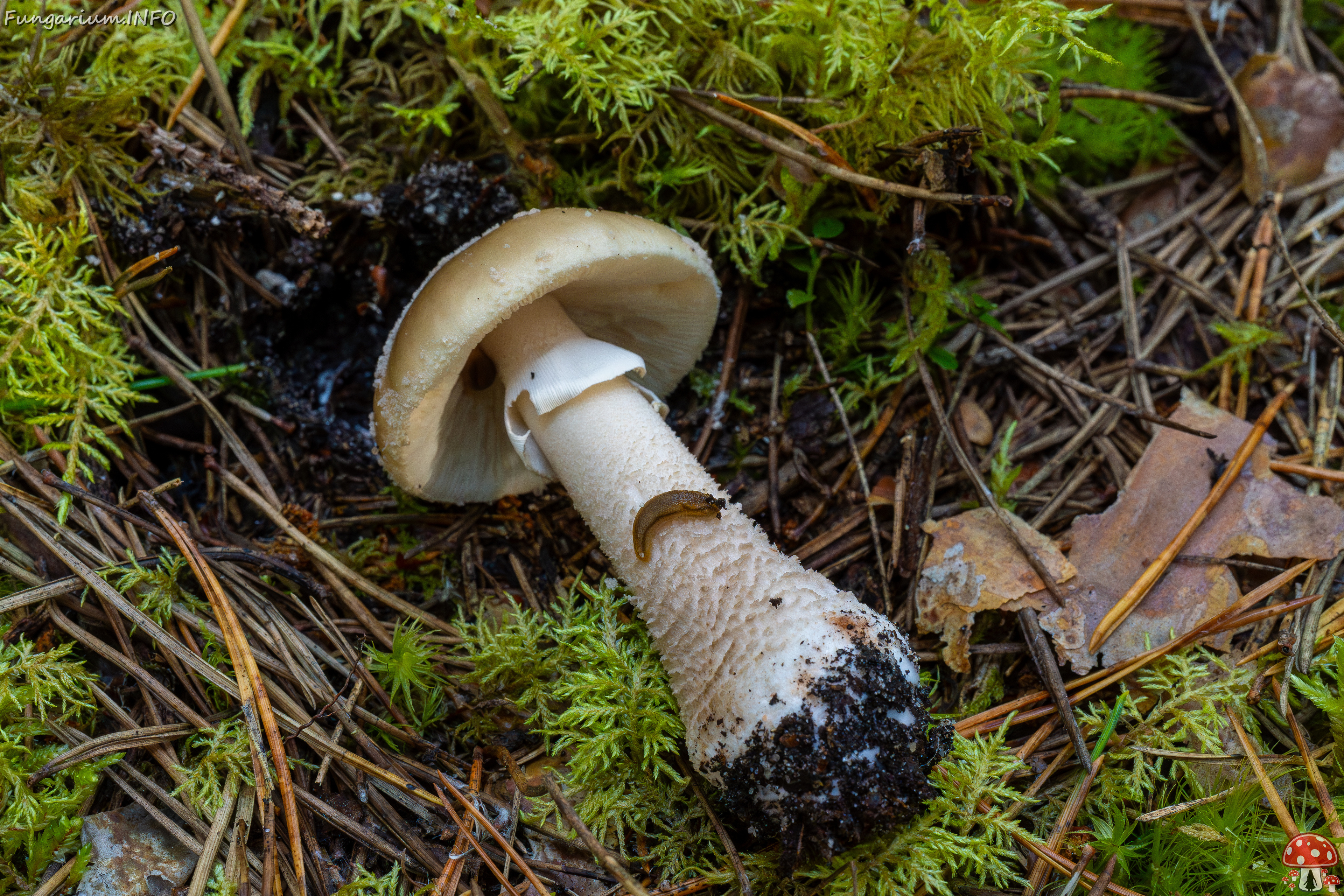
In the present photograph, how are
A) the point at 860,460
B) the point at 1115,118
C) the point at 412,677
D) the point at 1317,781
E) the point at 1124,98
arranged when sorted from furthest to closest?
the point at 1115,118, the point at 1124,98, the point at 860,460, the point at 412,677, the point at 1317,781

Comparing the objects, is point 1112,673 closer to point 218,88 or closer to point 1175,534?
point 1175,534

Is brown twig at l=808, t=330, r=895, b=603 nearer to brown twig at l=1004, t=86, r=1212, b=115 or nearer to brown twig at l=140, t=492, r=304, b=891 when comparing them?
brown twig at l=1004, t=86, r=1212, b=115

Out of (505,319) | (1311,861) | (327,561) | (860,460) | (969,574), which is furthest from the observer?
(860,460)

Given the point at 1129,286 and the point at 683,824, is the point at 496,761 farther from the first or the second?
the point at 1129,286

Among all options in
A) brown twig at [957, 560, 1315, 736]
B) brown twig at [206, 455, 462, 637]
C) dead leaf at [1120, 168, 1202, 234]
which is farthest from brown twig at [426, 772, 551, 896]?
dead leaf at [1120, 168, 1202, 234]

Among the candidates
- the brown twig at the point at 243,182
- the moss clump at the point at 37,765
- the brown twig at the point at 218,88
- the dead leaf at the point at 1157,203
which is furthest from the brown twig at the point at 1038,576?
the moss clump at the point at 37,765

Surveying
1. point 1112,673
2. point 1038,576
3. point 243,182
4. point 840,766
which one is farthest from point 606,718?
point 243,182
